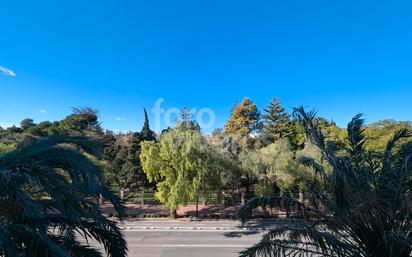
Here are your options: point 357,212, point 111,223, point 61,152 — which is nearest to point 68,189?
point 61,152

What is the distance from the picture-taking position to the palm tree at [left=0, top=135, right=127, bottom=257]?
13.6ft

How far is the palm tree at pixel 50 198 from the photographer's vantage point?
4.14 meters

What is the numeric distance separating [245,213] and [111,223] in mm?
2755

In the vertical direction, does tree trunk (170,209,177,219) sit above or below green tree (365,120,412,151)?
below

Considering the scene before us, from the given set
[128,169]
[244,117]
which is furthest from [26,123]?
[244,117]

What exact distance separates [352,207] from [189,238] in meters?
14.0

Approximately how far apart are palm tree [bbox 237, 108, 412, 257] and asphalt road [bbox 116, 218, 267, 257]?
979cm

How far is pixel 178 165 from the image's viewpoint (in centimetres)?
2191

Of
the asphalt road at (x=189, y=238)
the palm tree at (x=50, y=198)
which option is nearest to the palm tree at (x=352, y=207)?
the palm tree at (x=50, y=198)

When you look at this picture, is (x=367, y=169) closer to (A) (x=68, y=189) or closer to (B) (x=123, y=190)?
(A) (x=68, y=189)

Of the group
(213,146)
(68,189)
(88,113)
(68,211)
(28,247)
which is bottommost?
(28,247)

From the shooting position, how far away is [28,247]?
4.24m

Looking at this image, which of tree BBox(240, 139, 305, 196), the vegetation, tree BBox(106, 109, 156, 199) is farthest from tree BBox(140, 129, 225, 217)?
the vegetation

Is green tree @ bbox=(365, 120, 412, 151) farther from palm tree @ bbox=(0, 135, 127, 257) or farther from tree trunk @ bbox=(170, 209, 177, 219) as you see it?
palm tree @ bbox=(0, 135, 127, 257)
